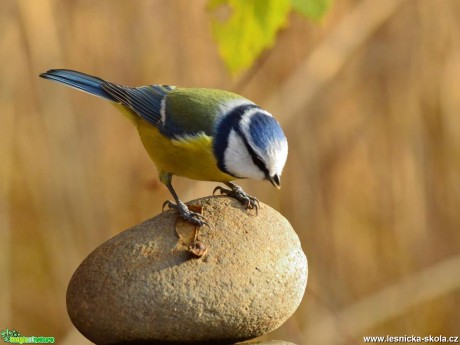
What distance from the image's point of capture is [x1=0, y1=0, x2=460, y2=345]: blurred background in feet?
11.9

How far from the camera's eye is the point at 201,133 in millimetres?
2301

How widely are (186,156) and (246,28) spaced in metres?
0.37

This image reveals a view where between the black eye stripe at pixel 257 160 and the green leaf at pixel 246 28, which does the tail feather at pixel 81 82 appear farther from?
the black eye stripe at pixel 257 160

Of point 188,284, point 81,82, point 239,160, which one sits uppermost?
point 81,82

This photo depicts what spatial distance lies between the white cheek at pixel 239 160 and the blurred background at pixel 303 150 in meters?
1.21

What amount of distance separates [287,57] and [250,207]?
1.65 metres

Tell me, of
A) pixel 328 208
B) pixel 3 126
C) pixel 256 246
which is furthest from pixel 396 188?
pixel 256 246

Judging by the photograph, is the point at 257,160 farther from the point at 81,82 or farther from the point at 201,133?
the point at 81,82

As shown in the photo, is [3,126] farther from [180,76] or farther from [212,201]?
[212,201]

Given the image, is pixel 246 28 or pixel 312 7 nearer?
pixel 312 7

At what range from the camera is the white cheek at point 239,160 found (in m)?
2.14

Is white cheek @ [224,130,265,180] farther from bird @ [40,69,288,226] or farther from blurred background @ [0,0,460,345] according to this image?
blurred background @ [0,0,460,345]

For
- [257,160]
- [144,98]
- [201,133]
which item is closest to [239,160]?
[257,160]

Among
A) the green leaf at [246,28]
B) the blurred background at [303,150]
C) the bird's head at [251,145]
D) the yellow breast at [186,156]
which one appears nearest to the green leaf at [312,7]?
the green leaf at [246,28]
